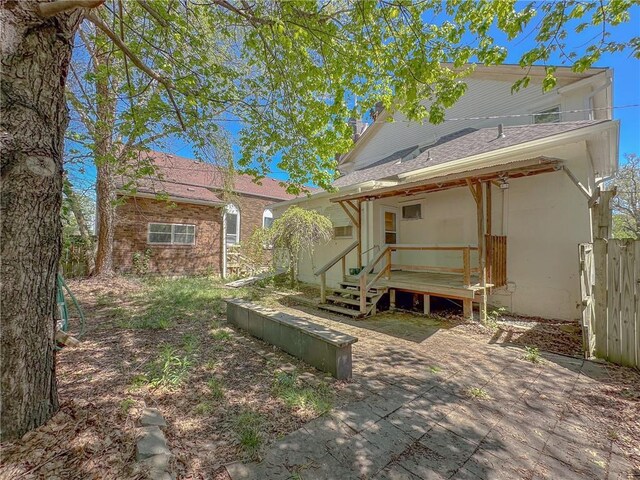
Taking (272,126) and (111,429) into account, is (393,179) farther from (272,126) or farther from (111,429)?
(111,429)

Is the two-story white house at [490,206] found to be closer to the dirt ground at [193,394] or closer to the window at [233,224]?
the dirt ground at [193,394]

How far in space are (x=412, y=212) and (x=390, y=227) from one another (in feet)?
Result: 2.69

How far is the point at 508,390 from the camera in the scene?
125 inches

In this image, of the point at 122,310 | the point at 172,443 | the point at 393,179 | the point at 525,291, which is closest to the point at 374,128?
the point at 393,179

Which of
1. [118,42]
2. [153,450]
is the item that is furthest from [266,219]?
[153,450]

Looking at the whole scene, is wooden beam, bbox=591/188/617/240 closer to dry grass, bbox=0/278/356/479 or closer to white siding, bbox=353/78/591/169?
dry grass, bbox=0/278/356/479

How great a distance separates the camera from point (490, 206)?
6305 mm

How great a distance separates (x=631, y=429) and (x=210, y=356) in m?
4.67

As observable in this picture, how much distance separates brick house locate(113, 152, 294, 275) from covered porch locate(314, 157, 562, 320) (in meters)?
4.08

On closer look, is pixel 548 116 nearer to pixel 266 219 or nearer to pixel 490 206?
pixel 490 206

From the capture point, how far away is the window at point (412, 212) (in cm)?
836

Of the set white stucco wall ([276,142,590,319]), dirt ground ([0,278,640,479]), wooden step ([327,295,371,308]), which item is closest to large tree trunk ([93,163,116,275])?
dirt ground ([0,278,640,479])

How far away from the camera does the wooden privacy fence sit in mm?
3521

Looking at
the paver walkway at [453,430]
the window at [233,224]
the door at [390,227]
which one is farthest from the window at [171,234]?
the paver walkway at [453,430]
